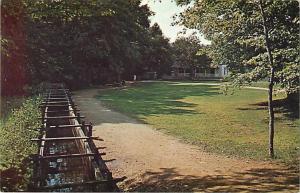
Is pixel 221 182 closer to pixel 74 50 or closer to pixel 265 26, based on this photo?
pixel 265 26

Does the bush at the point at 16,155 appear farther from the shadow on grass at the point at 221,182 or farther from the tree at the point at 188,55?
the tree at the point at 188,55

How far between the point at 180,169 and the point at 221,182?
5.29 ft

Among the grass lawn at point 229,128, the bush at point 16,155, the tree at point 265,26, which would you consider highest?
the tree at point 265,26

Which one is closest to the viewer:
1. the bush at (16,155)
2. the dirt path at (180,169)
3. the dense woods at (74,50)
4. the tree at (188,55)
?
the bush at (16,155)

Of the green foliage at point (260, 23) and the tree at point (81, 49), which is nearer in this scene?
the green foliage at point (260, 23)

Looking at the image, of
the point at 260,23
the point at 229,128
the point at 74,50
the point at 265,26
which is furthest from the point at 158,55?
the point at 265,26

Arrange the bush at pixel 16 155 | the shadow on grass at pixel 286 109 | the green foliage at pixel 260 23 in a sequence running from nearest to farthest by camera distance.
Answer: the bush at pixel 16 155 → the green foliage at pixel 260 23 → the shadow on grass at pixel 286 109

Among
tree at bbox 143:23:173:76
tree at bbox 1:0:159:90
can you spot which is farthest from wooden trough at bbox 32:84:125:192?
tree at bbox 143:23:173:76

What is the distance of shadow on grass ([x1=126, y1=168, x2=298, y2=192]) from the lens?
834 centimetres

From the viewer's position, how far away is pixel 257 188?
8219 millimetres

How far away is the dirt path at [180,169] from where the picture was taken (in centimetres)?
862

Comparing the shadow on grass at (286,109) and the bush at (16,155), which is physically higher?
the bush at (16,155)

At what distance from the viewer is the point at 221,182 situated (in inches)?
347

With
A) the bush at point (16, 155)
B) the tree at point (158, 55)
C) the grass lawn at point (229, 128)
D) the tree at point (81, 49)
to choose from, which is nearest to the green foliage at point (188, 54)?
the tree at point (158, 55)
